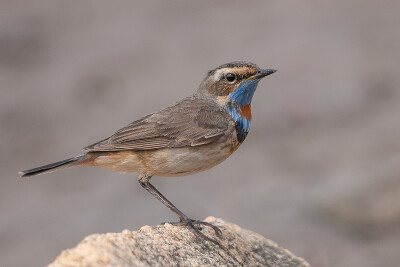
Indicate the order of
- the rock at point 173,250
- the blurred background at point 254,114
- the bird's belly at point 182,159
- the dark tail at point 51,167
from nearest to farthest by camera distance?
1. the rock at point 173,250
2. the dark tail at point 51,167
3. the bird's belly at point 182,159
4. the blurred background at point 254,114

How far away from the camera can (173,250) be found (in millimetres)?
4969

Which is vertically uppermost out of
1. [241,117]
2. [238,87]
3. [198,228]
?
[238,87]

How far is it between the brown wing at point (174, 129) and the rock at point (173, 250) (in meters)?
0.80

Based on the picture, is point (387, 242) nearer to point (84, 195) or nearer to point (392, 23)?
point (84, 195)

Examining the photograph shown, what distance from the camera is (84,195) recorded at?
1142 centimetres

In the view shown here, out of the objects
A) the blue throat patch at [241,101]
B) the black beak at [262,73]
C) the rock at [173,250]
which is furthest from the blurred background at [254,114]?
the black beak at [262,73]

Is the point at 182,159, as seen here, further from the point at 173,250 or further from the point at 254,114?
the point at 254,114

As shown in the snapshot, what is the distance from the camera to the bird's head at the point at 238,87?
679 centimetres

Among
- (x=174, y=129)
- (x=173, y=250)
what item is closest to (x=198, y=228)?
(x=173, y=250)

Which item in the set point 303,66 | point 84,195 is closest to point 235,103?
point 84,195

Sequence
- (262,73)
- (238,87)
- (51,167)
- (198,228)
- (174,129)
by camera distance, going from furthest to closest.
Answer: (238,87), (262,73), (174,129), (51,167), (198,228)

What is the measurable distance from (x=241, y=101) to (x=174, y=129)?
0.77 m

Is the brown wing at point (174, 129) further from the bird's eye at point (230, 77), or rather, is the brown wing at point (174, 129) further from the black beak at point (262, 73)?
the black beak at point (262, 73)

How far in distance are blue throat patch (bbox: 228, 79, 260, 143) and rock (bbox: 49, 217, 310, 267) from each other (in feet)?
3.47
